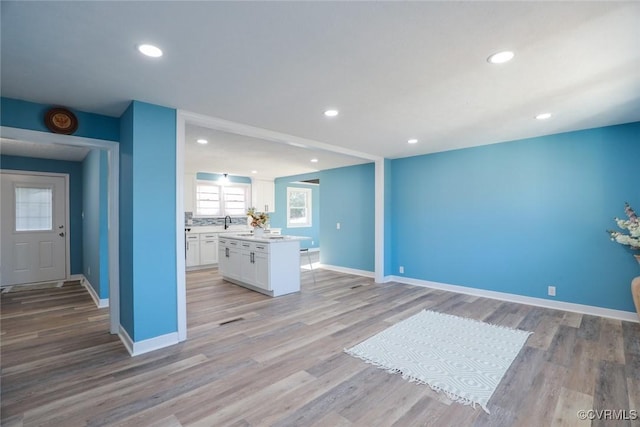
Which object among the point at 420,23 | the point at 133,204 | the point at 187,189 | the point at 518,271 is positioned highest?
the point at 420,23

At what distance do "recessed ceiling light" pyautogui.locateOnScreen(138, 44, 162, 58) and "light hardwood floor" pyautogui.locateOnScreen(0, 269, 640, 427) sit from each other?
243cm

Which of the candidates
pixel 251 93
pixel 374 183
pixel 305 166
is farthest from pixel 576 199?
pixel 305 166

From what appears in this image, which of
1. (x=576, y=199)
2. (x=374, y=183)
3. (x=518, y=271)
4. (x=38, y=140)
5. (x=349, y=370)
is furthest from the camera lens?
(x=374, y=183)

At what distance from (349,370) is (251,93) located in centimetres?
261

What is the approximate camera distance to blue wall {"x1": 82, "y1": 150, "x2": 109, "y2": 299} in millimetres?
4320

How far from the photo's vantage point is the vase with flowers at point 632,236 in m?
3.15

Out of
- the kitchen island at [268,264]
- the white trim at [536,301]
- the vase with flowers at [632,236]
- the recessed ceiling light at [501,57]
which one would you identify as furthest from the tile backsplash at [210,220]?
the vase with flowers at [632,236]

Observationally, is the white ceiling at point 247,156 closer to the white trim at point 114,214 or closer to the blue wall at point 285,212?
the white trim at point 114,214

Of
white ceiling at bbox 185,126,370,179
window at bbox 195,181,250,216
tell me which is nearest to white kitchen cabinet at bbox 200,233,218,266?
window at bbox 195,181,250,216

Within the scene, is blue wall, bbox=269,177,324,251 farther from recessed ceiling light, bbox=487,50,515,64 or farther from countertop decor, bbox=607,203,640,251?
recessed ceiling light, bbox=487,50,515,64

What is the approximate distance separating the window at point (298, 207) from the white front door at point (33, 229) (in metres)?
5.61

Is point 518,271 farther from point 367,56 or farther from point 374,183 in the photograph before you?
point 367,56

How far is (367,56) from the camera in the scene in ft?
6.75

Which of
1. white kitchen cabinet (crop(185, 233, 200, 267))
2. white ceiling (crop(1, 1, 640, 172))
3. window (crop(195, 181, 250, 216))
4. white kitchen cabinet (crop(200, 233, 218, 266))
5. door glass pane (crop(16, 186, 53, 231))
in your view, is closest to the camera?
white ceiling (crop(1, 1, 640, 172))
